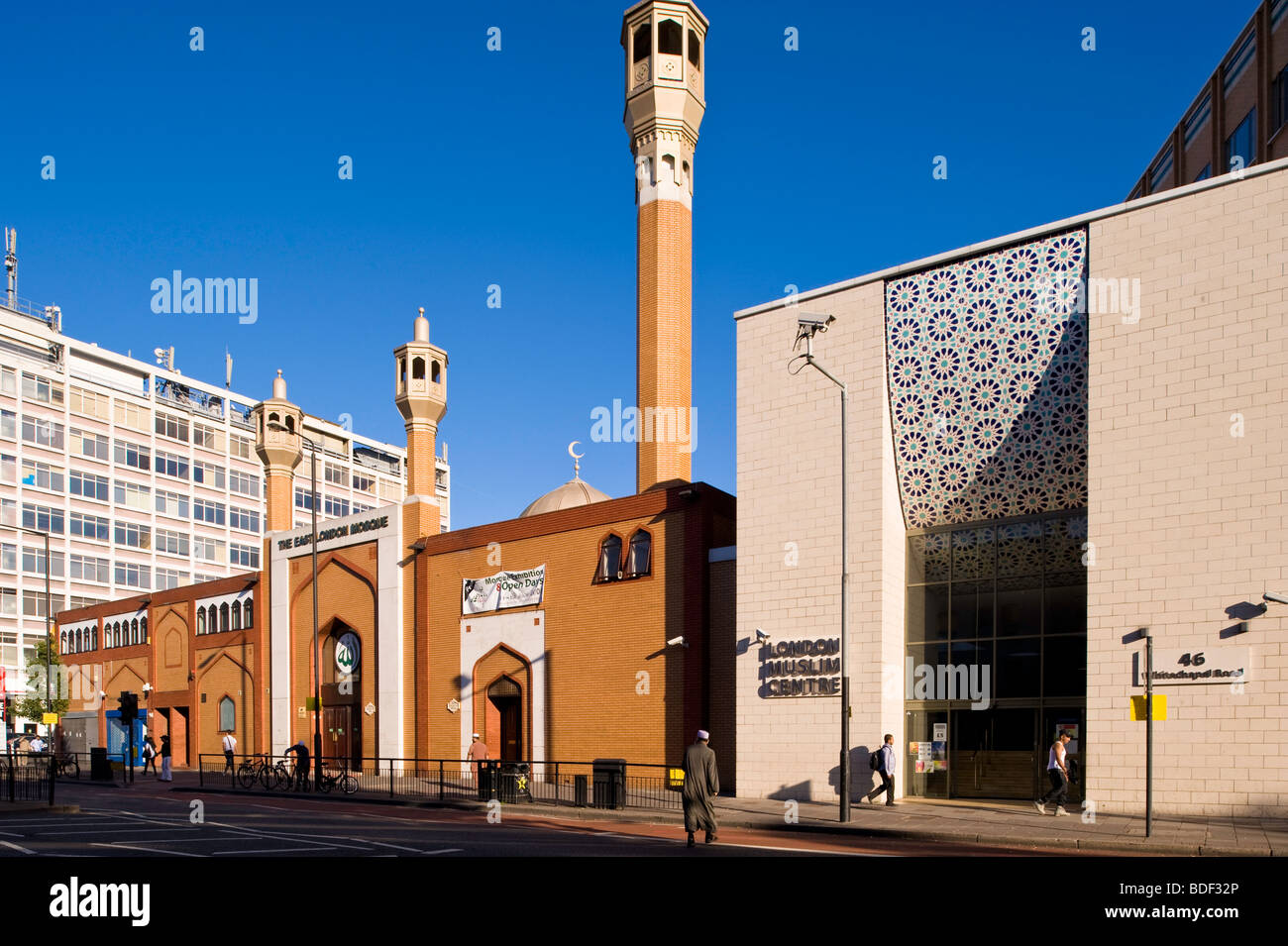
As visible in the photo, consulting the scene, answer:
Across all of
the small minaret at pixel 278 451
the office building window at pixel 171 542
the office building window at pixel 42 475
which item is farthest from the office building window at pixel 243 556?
the small minaret at pixel 278 451

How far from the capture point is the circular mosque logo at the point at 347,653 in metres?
39.4

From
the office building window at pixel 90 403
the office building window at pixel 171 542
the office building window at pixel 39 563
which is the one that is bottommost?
the office building window at pixel 39 563

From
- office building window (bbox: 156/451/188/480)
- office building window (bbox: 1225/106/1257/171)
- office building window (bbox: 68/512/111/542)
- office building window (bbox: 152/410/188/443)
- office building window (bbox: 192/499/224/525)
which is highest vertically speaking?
office building window (bbox: 1225/106/1257/171)

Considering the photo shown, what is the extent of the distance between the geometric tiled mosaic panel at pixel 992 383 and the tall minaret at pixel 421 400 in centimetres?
1989

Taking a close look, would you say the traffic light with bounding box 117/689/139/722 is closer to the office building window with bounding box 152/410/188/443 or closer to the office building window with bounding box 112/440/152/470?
the office building window with bounding box 112/440/152/470

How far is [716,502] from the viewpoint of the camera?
92.9 ft

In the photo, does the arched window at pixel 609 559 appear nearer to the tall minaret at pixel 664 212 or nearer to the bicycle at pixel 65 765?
the tall minaret at pixel 664 212

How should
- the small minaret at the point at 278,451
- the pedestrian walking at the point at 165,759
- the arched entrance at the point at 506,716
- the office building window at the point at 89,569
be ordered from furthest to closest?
the office building window at the point at 89,569, the small minaret at the point at 278,451, the pedestrian walking at the point at 165,759, the arched entrance at the point at 506,716

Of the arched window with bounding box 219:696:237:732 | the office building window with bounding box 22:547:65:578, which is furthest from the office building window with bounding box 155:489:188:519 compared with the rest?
the arched window with bounding box 219:696:237:732

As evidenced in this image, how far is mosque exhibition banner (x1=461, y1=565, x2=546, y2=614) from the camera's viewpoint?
32.1 meters

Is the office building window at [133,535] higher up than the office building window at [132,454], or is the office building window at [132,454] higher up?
the office building window at [132,454]

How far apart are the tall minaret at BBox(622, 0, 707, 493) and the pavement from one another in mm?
12485
